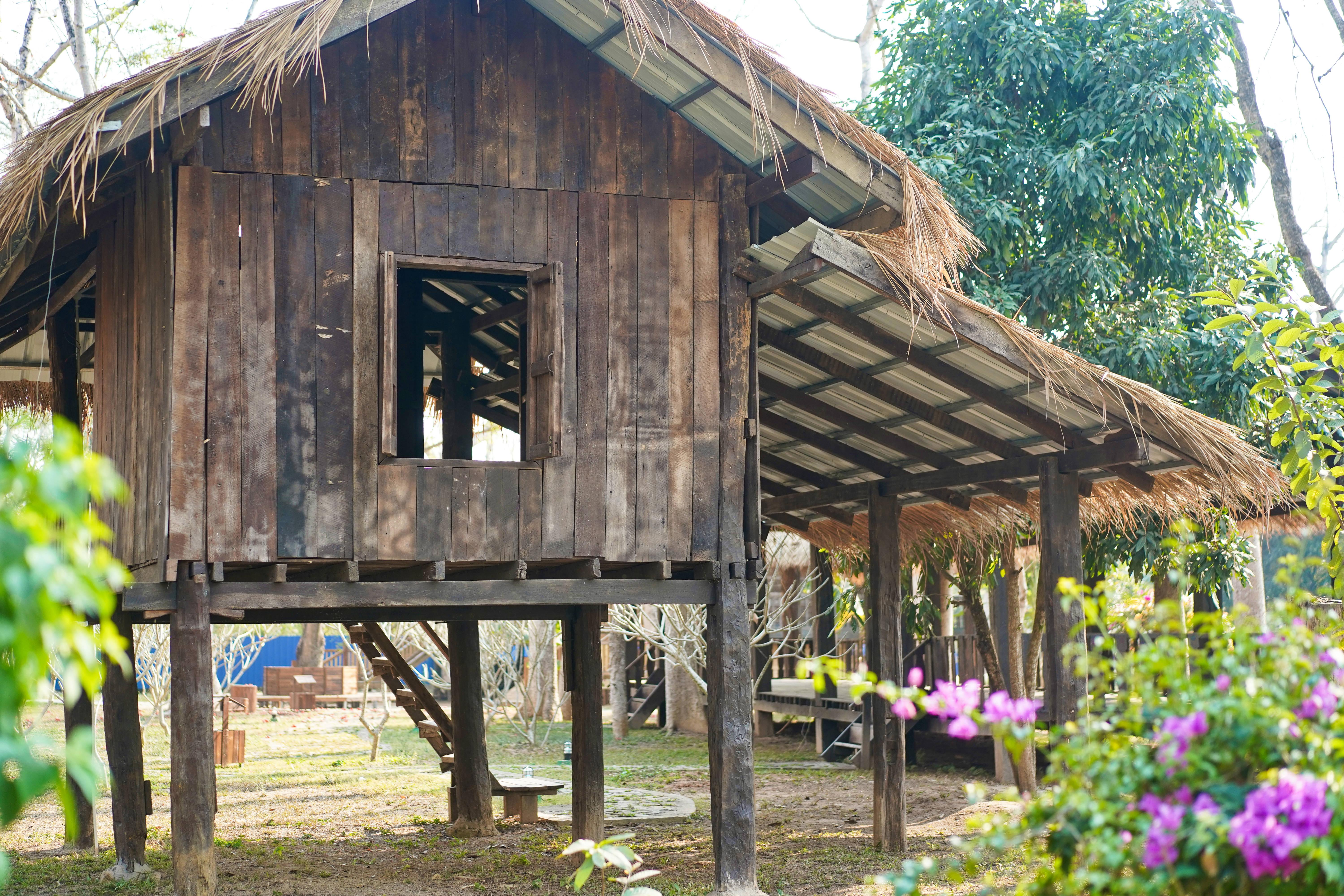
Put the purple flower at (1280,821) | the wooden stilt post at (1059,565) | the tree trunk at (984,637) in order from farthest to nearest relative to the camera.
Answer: the tree trunk at (984,637)
the wooden stilt post at (1059,565)
the purple flower at (1280,821)

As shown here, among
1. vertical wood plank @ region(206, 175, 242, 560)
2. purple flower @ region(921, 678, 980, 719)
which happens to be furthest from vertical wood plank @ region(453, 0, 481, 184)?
purple flower @ region(921, 678, 980, 719)

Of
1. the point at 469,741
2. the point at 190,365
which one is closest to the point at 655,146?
the point at 190,365

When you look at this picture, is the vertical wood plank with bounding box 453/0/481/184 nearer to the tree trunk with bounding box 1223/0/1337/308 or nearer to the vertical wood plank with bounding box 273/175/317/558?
the vertical wood plank with bounding box 273/175/317/558

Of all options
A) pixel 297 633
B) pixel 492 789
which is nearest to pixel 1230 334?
pixel 492 789

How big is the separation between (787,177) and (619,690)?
13.1 metres

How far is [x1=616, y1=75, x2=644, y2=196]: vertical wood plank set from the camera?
21.4 ft

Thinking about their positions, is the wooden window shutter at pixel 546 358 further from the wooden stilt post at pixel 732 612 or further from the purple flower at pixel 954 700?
the purple flower at pixel 954 700

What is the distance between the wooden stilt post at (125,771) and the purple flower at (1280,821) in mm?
6785

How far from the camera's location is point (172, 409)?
18.8 ft

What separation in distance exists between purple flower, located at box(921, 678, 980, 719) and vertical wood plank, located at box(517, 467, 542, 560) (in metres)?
3.51

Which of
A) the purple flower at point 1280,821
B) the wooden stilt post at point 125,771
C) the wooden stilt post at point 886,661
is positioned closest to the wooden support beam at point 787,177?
the wooden stilt post at point 886,661

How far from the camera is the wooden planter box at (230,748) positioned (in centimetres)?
1480

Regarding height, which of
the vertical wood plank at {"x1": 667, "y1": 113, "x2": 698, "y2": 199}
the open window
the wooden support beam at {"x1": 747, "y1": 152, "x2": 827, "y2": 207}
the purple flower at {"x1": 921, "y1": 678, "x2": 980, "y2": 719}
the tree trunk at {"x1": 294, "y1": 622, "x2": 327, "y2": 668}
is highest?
the vertical wood plank at {"x1": 667, "y1": 113, "x2": 698, "y2": 199}

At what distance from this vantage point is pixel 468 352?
373 inches
